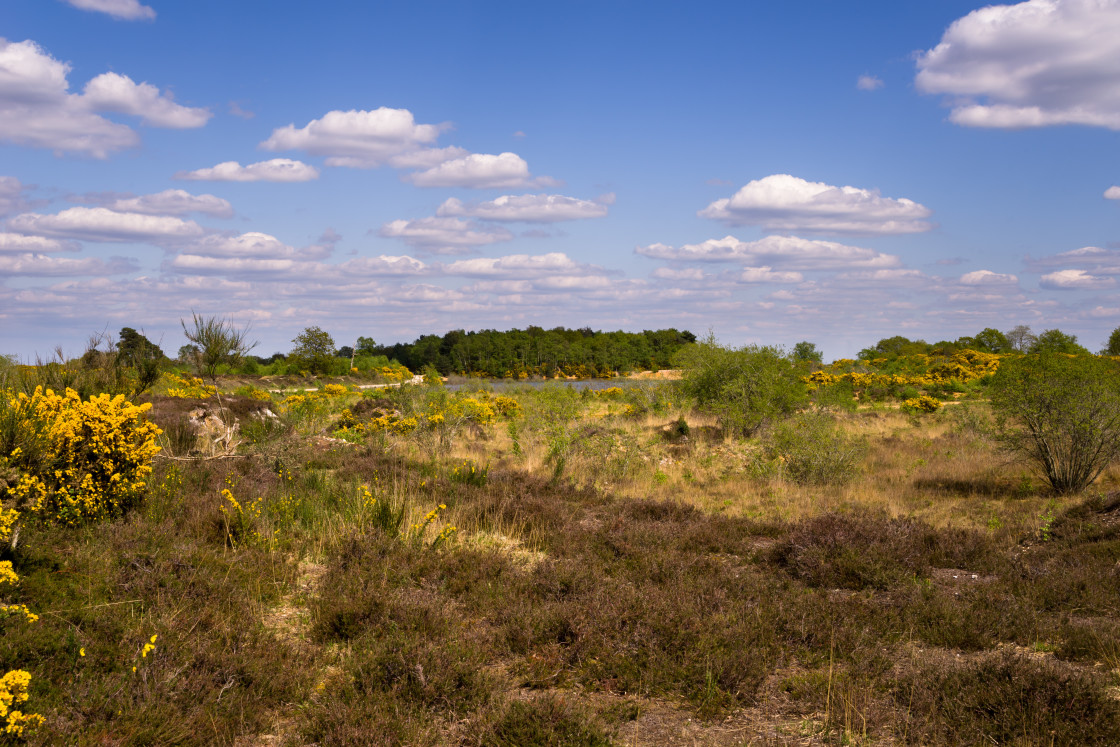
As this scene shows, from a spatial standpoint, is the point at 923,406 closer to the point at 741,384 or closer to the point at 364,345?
the point at 741,384

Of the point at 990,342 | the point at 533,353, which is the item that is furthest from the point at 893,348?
the point at 533,353

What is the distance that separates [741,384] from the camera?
21453 mm

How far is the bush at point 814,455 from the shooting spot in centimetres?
1429

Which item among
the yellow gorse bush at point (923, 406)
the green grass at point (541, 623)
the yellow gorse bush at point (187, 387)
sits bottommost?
the green grass at point (541, 623)

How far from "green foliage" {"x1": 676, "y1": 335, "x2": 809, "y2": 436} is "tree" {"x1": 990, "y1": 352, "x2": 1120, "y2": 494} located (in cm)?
728

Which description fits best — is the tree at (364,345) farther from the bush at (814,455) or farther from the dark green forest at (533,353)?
the bush at (814,455)

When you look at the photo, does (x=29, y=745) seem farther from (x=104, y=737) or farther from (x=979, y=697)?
(x=979, y=697)

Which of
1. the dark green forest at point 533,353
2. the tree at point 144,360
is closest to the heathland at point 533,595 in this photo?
the tree at point 144,360

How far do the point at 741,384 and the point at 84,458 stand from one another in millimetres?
18056

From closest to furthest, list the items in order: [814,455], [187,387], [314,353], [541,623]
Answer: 1. [541,623]
2. [814,455]
3. [187,387]
4. [314,353]

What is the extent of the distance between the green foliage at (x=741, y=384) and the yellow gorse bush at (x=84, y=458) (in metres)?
16.0

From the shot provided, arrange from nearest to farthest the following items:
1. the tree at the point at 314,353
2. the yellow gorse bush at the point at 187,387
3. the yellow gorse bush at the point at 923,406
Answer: the yellow gorse bush at the point at 187,387, the yellow gorse bush at the point at 923,406, the tree at the point at 314,353

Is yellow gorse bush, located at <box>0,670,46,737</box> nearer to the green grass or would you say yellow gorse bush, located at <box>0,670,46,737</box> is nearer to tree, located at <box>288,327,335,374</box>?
the green grass

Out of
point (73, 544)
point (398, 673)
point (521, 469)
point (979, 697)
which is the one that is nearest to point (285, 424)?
point (521, 469)
